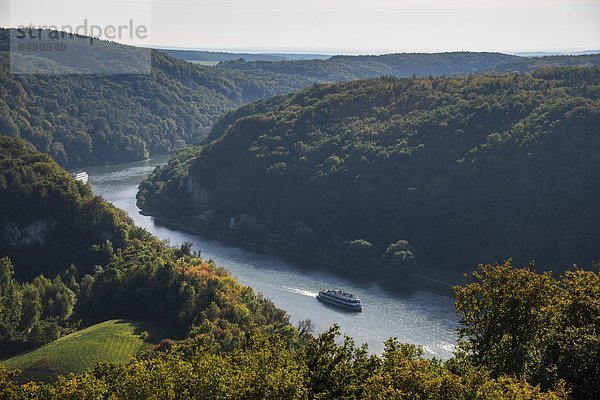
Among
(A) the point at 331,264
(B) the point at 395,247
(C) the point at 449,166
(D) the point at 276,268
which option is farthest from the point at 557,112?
(D) the point at 276,268

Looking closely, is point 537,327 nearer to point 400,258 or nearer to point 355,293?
point 355,293

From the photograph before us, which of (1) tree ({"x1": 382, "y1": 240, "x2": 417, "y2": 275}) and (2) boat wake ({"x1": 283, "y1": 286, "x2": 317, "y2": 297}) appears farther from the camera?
(1) tree ({"x1": 382, "y1": 240, "x2": 417, "y2": 275})

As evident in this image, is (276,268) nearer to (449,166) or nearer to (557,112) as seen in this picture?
(449,166)

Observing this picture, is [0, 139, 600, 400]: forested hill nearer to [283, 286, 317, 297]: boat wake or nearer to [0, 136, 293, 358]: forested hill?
[0, 136, 293, 358]: forested hill

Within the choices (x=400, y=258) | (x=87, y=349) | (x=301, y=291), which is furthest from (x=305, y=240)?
(x=87, y=349)

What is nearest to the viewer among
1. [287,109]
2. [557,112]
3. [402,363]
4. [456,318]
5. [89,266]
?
[402,363]

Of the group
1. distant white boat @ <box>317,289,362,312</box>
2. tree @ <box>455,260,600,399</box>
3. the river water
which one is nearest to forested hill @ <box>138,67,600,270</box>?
the river water

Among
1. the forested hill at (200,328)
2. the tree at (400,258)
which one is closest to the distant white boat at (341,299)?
the forested hill at (200,328)
